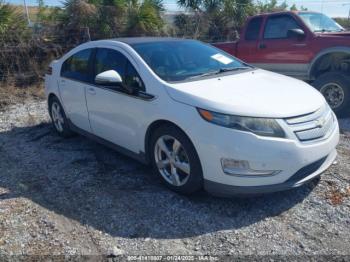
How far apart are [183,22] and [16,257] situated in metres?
12.3

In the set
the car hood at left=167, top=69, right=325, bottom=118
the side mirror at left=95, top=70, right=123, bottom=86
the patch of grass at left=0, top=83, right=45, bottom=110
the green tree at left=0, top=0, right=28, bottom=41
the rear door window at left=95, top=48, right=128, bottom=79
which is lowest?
the patch of grass at left=0, top=83, right=45, bottom=110

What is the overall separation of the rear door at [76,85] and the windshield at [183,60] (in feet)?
3.10

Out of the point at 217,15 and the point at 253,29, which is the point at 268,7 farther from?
the point at 253,29

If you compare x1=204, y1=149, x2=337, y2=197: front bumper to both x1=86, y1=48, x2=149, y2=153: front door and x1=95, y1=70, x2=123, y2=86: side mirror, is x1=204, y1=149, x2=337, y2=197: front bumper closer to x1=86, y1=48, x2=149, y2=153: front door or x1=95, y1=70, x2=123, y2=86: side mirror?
x1=86, y1=48, x2=149, y2=153: front door

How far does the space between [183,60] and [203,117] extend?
1.22 metres

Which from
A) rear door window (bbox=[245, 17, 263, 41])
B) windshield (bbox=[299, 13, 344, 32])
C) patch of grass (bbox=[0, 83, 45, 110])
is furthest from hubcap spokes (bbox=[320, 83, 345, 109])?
patch of grass (bbox=[0, 83, 45, 110])

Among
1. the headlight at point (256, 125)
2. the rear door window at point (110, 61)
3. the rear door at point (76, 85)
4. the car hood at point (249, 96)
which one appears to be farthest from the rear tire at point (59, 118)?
the headlight at point (256, 125)

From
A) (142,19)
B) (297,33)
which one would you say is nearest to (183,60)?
(297,33)

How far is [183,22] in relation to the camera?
46.6ft

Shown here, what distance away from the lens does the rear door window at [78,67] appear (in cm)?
509

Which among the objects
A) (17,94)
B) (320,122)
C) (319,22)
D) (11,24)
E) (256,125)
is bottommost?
(17,94)

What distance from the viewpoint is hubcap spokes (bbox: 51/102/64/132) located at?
5.98 metres

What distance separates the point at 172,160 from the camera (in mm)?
3900

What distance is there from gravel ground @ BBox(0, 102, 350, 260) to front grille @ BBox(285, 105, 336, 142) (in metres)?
0.70
